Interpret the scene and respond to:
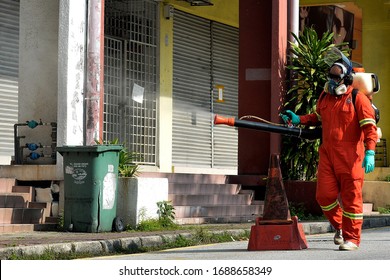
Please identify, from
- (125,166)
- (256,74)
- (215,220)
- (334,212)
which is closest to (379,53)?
(256,74)

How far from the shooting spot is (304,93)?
20797 mm

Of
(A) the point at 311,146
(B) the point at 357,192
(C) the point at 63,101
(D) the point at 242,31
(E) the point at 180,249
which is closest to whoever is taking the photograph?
(B) the point at 357,192

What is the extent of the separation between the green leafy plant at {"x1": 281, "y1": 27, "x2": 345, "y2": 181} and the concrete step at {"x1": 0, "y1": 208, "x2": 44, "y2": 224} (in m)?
5.76

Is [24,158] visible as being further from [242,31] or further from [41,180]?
[242,31]

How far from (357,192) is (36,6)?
303 inches

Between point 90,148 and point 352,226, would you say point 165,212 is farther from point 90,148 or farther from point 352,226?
point 352,226

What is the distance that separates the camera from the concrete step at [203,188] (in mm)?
19094

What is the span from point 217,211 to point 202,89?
6.98m

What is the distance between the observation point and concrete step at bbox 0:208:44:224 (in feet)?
52.3

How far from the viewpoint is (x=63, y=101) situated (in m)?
17.4

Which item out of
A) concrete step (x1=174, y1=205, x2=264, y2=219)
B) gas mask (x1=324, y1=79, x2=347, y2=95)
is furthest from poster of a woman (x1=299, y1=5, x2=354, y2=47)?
gas mask (x1=324, y1=79, x2=347, y2=95)

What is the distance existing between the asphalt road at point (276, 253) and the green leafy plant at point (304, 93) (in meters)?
6.06

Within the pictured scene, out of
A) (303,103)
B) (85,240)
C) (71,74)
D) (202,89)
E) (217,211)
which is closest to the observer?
(85,240)

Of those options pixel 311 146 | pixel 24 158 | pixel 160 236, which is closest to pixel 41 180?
pixel 24 158
